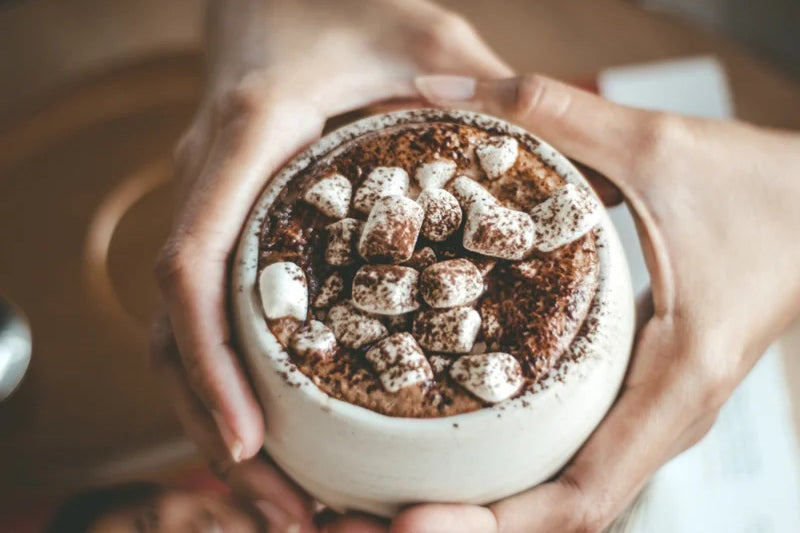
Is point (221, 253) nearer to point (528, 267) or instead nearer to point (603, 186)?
point (528, 267)

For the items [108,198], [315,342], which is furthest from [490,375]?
[108,198]

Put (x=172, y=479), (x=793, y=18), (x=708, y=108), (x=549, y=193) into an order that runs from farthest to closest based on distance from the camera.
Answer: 1. (x=793, y=18)
2. (x=708, y=108)
3. (x=172, y=479)
4. (x=549, y=193)

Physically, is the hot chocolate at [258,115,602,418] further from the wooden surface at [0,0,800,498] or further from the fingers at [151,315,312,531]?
the wooden surface at [0,0,800,498]

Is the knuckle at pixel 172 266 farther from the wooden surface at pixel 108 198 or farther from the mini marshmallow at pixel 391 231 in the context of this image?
the wooden surface at pixel 108 198

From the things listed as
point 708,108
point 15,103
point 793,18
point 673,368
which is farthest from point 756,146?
point 15,103

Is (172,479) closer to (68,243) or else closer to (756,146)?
(68,243)

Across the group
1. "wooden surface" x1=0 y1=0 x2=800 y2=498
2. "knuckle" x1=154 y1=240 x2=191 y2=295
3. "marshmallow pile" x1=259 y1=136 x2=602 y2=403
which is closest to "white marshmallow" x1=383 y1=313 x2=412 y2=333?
"marshmallow pile" x1=259 y1=136 x2=602 y2=403
